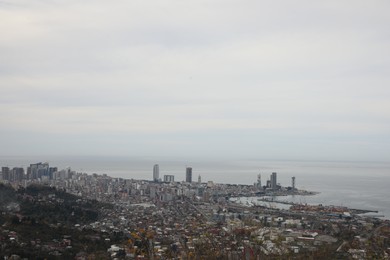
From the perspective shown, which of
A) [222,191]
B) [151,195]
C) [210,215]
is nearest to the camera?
[210,215]

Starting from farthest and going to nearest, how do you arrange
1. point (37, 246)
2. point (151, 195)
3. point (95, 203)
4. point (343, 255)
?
1. point (151, 195)
2. point (95, 203)
3. point (37, 246)
4. point (343, 255)

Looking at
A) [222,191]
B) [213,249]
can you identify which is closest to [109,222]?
[213,249]

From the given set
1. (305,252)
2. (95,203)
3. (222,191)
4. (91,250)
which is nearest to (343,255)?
(305,252)

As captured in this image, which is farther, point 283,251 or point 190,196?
point 190,196

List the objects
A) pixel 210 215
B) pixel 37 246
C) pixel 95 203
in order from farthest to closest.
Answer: pixel 95 203 → pixel 210 215 → pixel 37 246

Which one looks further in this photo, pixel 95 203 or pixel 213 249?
pixel 95 203

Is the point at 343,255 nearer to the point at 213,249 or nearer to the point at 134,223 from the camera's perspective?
the point at 213,249

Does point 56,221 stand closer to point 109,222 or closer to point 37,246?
point 109,222

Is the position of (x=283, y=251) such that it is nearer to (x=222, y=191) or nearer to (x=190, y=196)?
(x=190, y=196)

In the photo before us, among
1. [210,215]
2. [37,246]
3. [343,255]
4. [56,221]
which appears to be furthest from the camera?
[210,215]
